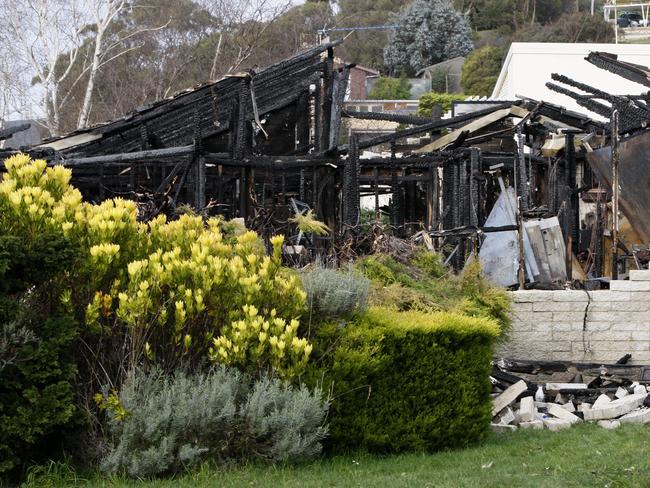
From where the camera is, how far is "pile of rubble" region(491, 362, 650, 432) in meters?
9.70

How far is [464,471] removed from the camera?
7.23 meters

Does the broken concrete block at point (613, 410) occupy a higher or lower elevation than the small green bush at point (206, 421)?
lower

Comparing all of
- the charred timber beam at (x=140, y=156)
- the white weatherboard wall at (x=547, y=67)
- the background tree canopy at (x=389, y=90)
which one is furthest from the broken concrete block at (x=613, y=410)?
the background tree canopy at (x=389, y=90)

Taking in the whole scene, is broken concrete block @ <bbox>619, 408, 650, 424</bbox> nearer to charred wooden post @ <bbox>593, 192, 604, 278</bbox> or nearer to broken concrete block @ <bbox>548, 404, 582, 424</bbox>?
broken concrete block @ <bbox>548, 404, 582, 424</bbox>

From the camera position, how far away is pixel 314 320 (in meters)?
8.09

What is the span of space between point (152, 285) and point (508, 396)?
14.4 ft

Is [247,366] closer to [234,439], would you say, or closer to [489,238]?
[234,439]

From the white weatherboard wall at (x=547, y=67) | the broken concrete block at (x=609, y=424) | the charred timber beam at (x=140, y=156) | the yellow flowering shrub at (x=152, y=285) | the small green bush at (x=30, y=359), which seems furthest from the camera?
the white weatherboard wall at (x=547, y=67)

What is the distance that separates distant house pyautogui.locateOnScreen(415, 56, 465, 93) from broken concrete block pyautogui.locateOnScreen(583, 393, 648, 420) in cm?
4856

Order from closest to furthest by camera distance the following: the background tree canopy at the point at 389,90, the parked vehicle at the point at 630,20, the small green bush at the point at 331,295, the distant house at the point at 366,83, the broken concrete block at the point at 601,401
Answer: the small green bush at the point at 331,295 → the broken concrete block at the point at 601,401 → the background tree canopy at the point at 389,90 → the distant house at the point at 366,83 → the parked vehicle at the point at 630,20

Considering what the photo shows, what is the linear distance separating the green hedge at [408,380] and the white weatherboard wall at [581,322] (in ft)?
12.9

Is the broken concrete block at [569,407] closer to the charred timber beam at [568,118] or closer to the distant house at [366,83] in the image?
the charred timber beam at [568,118]

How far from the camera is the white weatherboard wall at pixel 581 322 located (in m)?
12.4

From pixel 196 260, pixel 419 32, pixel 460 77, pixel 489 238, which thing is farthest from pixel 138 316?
pixel 419 32
